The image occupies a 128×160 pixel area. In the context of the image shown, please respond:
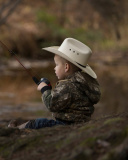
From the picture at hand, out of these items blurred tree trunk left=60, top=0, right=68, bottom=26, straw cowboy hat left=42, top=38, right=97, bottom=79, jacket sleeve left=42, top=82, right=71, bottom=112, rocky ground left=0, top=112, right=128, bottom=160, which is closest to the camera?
rocky ground left=0, top=112, right=128, bottom=160

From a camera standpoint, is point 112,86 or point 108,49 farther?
point 108,49

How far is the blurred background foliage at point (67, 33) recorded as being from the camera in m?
15.1

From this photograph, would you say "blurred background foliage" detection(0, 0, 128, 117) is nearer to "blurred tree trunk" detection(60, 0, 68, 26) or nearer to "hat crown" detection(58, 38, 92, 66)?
"blurred tree trunk" detection(60, 0, 68, 26)

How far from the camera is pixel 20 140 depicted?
9.20ft

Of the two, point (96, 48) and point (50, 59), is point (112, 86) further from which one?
point (96, 48)

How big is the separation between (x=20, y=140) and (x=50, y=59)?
73.8ft

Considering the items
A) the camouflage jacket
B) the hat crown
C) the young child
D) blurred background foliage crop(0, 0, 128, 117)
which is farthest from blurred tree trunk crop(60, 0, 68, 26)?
the camouflage jacket

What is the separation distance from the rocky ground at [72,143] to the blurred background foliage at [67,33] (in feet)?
27.0

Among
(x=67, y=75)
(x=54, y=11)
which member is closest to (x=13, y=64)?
(x=54, y=11)

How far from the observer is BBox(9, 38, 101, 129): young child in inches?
142

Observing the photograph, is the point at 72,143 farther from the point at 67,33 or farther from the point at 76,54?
the point at 67,33

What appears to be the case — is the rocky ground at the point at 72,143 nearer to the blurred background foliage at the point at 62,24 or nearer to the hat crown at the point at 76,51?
the hat crown at the point at 76,51

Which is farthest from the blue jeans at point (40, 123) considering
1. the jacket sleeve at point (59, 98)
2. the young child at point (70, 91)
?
the jacket sleeve at point (59, 98)

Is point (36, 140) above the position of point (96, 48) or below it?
below
